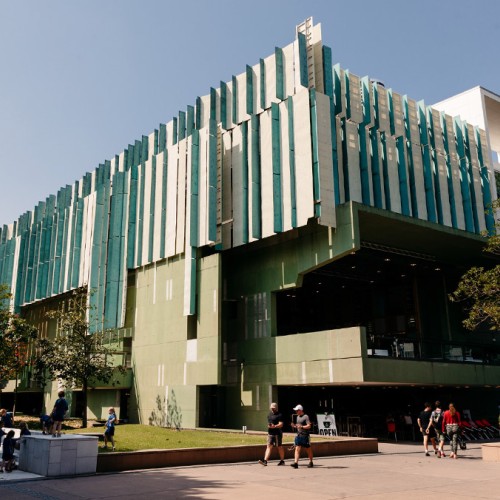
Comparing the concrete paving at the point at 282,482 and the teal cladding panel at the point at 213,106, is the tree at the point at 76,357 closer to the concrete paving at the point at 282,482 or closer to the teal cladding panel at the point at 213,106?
the teal cladding panel at the point at 213,106

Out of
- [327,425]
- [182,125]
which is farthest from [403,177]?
[327,425]

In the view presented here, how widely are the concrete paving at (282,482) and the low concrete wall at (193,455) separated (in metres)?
0.48

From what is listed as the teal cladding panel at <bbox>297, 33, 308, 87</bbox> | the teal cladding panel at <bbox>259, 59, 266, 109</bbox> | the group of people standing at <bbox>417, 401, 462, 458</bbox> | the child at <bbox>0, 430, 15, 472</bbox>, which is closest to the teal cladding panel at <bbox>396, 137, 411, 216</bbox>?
the teal cladding panel at <bbox>297, 33, 308, 87</bbox>

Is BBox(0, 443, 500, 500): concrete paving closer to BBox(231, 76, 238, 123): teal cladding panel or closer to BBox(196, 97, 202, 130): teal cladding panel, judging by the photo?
BBox(231, 76, 238, 123): teal cladding panel

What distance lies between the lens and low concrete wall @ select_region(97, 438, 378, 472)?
1602 cm

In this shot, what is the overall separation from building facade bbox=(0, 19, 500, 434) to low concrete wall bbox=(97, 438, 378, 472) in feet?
26.7

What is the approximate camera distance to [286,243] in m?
33.4

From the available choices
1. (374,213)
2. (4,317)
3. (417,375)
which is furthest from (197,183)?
A: (417,375)

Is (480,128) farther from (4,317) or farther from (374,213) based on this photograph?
(4,317)

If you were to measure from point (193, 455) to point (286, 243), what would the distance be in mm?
17833

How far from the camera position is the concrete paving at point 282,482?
1175cm

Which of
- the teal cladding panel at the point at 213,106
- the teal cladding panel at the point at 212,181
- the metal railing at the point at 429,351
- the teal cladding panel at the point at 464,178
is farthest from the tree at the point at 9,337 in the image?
the teal cladding panel at the point at 464,178

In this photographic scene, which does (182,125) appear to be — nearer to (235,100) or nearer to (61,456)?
(235,100)

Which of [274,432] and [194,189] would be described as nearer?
[274,432]
